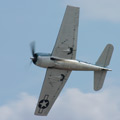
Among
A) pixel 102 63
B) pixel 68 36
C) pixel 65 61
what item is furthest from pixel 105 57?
pixel 68 36

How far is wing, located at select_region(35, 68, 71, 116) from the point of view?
38.7 meters

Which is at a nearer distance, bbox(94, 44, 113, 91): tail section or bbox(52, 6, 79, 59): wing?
bbox(52, 6, 79, 59): wing

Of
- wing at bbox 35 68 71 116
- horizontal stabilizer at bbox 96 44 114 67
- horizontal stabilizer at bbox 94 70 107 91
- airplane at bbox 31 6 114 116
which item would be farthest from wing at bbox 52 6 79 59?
horizontal stabilizer at bbox 94 70 107 91

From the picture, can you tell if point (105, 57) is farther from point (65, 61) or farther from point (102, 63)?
point (65, 61)

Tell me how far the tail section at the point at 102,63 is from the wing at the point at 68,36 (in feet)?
8.49

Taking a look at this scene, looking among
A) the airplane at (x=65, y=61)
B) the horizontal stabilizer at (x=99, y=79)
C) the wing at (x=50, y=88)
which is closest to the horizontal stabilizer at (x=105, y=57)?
the airplane at (x=65, y=61)

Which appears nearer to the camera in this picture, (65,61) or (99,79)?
(65,61)

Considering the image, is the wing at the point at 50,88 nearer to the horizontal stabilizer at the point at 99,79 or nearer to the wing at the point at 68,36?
the wing at the point at 68,36

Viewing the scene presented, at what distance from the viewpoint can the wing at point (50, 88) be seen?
127 feet

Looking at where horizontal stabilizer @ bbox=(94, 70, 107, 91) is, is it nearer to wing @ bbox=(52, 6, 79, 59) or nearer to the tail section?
the tail section

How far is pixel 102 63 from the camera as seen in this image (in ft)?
128

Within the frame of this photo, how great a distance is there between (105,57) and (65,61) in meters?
3.40

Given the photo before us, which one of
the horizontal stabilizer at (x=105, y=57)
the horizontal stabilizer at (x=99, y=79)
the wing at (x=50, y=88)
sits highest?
the horizontal stabilizer at (x=105, y=57)

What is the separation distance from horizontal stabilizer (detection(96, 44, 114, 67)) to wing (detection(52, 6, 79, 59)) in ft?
8.27
